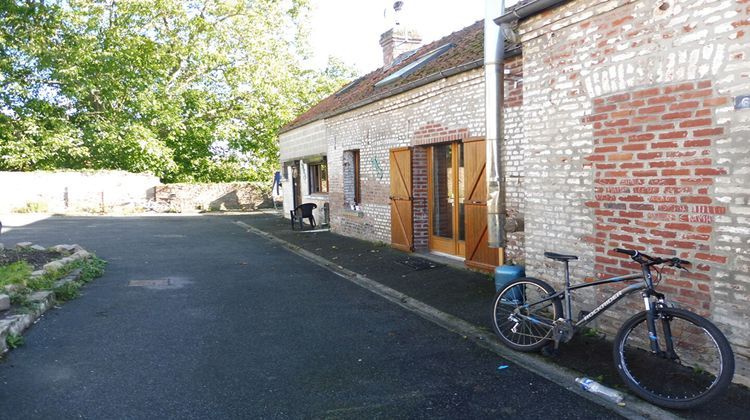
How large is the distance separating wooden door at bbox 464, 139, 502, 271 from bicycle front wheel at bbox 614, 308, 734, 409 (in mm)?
3625

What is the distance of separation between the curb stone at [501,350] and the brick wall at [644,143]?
2.85 feet

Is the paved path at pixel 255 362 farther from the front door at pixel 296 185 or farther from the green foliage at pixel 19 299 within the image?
the front door at pixel 296 185

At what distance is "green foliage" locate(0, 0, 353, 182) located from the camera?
74.3 ft

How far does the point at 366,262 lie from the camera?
9.47 metres

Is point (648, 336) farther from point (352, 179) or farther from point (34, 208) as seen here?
point (34, 208)

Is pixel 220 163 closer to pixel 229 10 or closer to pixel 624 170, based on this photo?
pixel 229 10

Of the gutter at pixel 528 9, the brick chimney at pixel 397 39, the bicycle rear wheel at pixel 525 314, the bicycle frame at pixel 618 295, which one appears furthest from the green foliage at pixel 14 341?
the brick chimney at pixel 397 39

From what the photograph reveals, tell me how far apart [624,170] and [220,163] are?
2764 centimetres

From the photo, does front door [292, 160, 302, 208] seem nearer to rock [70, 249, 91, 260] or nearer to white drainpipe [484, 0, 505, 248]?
rock [70, 249, 91, 260]

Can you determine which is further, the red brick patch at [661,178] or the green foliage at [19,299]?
the green foliage at [19,299]

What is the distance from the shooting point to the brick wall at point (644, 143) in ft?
12.2

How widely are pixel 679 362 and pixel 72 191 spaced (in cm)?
2791

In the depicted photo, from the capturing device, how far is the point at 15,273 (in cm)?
734

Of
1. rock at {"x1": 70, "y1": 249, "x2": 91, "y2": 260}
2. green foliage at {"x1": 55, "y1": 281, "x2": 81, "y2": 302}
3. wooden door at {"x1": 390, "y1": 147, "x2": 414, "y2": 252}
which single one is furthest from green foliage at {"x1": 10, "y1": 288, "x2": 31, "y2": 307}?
wooden door at {"x1": 390, "y1": 147, "x2": 414, "y2": 252}
